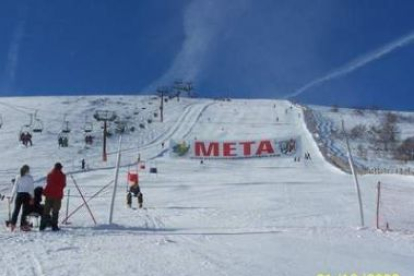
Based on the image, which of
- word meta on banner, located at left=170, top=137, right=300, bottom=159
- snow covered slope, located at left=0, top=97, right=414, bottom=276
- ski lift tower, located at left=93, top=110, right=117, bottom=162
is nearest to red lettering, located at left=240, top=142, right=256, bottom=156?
word meta on banner, located at left=170, top=137, right=300, bottom=159

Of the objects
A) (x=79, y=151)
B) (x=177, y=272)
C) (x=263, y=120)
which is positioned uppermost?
(x=263, y=120)

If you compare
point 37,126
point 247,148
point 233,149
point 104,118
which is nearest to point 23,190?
point 233,149

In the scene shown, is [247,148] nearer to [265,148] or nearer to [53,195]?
[265,148]

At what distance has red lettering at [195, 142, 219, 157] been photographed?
49438 millimetres

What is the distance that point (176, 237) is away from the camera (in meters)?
10.8

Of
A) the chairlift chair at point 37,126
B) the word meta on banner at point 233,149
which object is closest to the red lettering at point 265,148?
the word meta on banner at point 233,149

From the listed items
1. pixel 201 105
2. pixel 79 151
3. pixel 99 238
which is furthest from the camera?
pixel 201 105

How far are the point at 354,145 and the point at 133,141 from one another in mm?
28545

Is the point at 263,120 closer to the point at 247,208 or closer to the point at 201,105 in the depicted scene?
the point at 201,105

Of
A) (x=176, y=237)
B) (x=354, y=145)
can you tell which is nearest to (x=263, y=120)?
(x=354, y=145)

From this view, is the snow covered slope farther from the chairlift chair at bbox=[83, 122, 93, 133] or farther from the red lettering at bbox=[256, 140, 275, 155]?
the chairlift chair at bbox=[83, 122, 93, 133]

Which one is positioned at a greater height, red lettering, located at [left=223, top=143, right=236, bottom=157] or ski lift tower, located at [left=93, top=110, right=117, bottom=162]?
ski lift tower, located at [left=93, top=110, right=117, bottom=162]

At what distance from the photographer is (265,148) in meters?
51.3

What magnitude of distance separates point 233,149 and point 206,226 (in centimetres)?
3569
